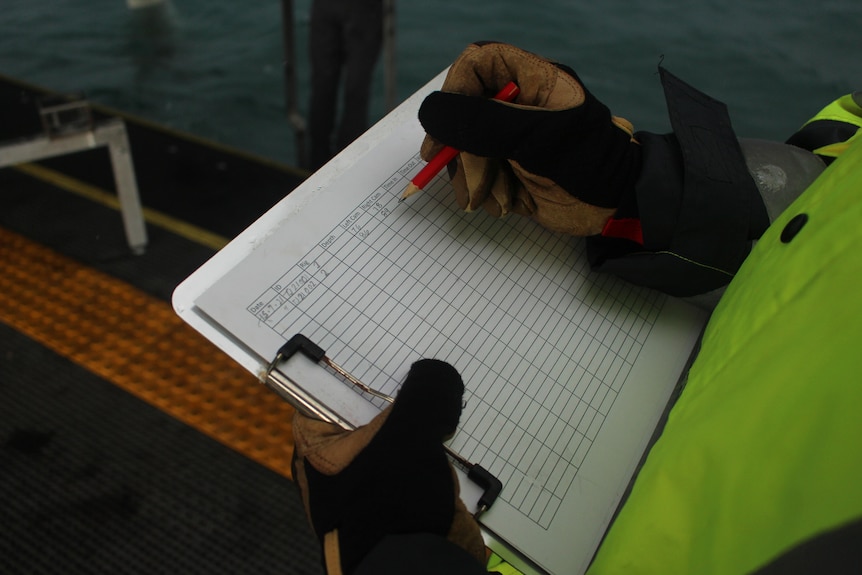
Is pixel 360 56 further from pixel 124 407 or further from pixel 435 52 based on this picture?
A: pixel 124 407

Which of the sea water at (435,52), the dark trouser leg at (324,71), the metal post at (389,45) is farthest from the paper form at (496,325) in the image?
the sea water at (435,52)

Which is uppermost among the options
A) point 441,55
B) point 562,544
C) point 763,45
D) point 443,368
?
point 443,368

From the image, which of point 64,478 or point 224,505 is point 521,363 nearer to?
point 224,505

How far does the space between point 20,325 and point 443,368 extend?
1.44 m

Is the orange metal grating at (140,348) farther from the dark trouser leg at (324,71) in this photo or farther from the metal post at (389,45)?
the metal post at (389,45)

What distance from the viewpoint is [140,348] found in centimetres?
152

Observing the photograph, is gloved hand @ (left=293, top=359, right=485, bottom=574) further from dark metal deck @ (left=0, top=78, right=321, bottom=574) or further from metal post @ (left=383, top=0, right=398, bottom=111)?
metal post @ (left=383, top=0, right=398, bottom=111)

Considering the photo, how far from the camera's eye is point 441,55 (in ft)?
9.34

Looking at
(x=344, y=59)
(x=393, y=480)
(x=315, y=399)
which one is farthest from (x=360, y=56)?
(x=393, y=480)

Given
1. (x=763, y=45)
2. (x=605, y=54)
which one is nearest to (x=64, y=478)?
(x=605, y=54)

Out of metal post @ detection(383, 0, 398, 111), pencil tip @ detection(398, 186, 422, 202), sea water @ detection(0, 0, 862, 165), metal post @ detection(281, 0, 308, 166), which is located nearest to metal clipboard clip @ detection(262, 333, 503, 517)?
pencil tip @ detection(398, 186, 422, 202)

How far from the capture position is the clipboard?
0.65m

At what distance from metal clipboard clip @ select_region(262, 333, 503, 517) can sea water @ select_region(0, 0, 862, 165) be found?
207 cm

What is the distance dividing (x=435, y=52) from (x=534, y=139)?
7.76 feet
